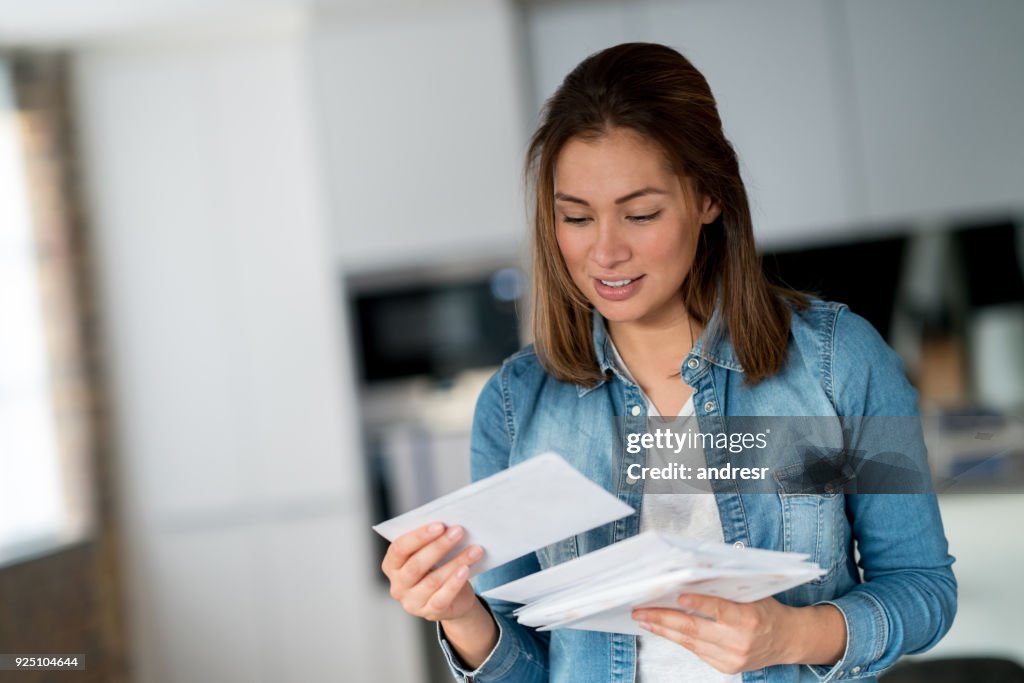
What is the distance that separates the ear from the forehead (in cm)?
6

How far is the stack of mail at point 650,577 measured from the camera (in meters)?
0.84

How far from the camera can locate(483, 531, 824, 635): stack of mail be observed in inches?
33.0

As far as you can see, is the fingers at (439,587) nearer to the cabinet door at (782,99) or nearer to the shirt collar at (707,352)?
the shirt collar at (707,352)

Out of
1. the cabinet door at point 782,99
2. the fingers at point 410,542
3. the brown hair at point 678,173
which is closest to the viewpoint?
the fingers at point 410,542

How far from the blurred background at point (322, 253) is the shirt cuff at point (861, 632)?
90.5 inches

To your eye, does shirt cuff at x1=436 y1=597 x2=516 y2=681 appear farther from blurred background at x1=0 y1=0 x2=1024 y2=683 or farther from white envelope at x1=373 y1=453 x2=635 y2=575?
blurred background at x1=0 y1=0 x2=1024 y2=683

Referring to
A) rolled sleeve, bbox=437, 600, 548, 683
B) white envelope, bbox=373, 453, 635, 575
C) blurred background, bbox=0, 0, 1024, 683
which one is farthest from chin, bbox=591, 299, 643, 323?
blurred background, bbox=0, 0, 1024, 683

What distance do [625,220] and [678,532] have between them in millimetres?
335

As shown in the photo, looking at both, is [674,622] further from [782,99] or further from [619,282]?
[782,99]

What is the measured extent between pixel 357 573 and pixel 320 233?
123cm

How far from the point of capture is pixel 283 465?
3.71 metres

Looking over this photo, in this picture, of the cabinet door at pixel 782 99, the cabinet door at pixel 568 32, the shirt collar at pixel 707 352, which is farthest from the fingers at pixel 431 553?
the cabinet door at pixel 568 32

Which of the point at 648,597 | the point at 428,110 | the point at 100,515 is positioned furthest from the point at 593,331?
the point at 100,515

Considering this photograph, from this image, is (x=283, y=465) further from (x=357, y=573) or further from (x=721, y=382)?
(x=721, y=382)
